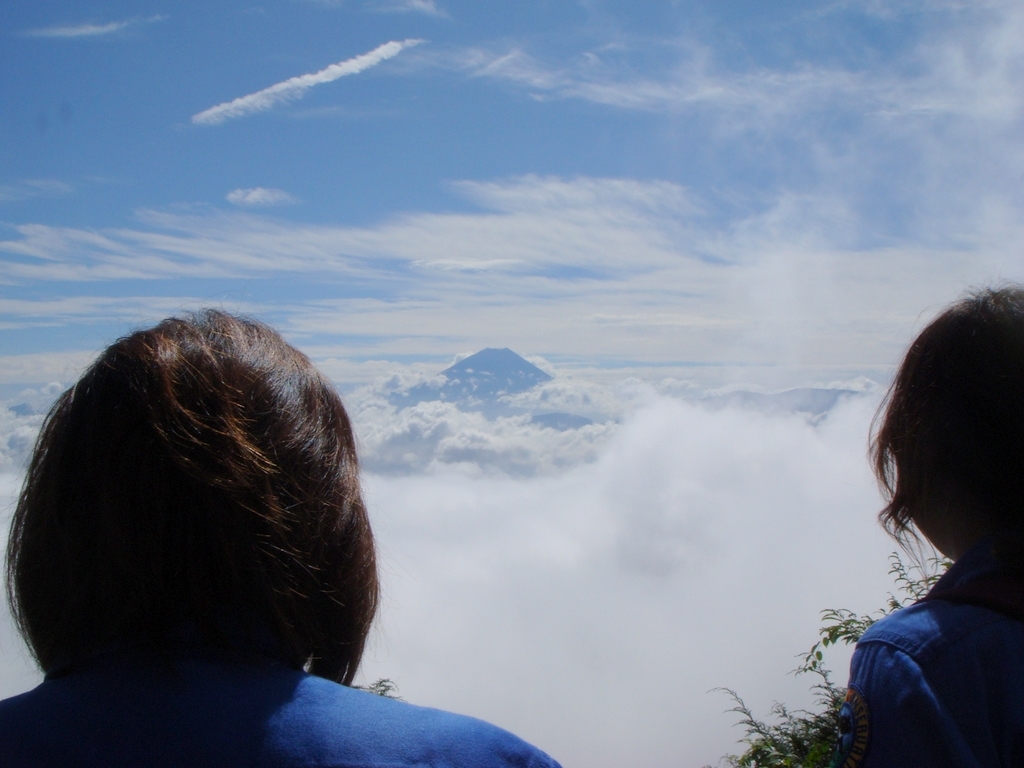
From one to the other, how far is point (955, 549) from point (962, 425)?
27 cm

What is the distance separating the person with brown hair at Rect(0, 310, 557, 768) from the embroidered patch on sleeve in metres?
0.60

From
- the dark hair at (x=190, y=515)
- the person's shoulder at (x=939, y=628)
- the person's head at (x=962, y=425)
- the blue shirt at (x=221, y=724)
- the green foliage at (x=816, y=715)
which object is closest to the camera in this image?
the blue shirt at (x=221, y=724)

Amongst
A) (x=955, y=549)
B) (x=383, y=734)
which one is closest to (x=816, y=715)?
(x=955, y=549)

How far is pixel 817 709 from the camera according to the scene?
566 centimetres

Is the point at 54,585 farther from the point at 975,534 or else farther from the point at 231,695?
the point at 975,534

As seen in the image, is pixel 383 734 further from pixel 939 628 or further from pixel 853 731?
pixel 939 628

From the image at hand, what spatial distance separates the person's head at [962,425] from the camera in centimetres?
150

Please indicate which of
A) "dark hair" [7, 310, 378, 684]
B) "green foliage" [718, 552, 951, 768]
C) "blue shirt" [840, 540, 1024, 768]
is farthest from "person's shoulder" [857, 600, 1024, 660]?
Result: "green foliage" [718, 552, 951, 768]

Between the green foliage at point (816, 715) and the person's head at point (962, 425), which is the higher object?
the person's head at point (962, 425)

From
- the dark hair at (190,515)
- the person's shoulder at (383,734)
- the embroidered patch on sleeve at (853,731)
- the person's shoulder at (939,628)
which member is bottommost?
the embroidered patch on sleeve at (853,731)

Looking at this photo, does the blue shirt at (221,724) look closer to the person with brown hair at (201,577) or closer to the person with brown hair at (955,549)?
the person with brown hair at (201,577)

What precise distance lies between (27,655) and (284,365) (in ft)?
2.50

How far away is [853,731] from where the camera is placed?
1364mm

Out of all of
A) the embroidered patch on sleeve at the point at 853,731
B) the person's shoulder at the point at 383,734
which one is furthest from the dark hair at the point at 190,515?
the embroidered patch on sleeve at the point at 853,731
